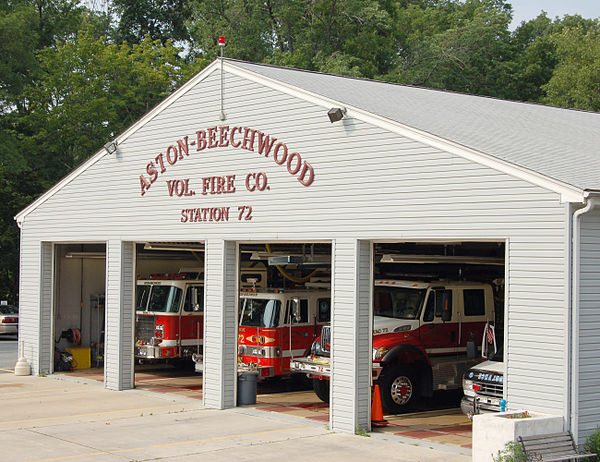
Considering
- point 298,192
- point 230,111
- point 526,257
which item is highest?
point 230,111

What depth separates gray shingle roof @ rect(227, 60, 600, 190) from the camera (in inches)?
537

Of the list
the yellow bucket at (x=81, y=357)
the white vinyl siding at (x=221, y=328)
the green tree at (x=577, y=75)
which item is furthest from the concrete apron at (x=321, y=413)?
the green tree at (x=577, y=75)

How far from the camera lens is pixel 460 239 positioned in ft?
43.7

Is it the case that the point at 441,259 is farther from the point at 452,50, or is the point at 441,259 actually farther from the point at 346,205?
the point at 452,50

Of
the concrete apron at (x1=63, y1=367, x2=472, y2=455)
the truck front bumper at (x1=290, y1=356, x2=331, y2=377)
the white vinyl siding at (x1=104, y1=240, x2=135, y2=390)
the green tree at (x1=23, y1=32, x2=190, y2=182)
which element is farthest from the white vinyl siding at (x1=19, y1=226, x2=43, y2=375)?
the green tree at (x1=23, y1=32, x2=190, y2=182)

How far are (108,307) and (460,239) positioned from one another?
10324 millimetres

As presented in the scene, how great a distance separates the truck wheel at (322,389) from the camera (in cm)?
1845

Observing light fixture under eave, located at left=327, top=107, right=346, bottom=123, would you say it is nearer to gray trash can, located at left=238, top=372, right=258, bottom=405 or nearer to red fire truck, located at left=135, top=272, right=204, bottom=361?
gray trash can, located at left=238, top=372, right=258, bottom=405

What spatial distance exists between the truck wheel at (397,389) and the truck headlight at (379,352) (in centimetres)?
34

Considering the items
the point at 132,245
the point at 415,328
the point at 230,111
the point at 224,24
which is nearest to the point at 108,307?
the point at 132,245

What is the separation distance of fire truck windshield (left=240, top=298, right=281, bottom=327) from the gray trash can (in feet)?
6.81

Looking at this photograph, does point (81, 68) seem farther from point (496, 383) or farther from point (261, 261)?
point (496, 383)

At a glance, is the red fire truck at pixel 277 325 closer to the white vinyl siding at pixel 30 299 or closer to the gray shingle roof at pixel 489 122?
the gray shingle roof at pixel 489 122

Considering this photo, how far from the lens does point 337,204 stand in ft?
50.8
